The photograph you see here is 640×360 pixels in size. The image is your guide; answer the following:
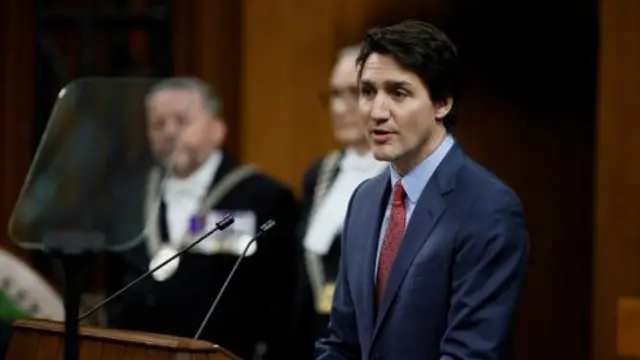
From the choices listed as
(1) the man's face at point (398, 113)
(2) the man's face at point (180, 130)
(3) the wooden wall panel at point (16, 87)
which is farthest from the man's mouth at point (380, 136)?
(3) the wooden wall panel at point (16, 87)

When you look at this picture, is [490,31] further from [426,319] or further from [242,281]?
[426,319]

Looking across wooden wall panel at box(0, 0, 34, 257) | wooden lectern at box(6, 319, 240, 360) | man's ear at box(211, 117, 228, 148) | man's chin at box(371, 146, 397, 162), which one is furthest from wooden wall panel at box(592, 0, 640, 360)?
wooden wall panel at box(0, 0, 34, 257)

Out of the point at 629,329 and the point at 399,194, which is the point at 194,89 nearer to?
the point at 629,329

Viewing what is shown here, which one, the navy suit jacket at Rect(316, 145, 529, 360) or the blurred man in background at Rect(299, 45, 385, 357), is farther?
the blurred man in background at Rect(299, 45, 385, 357)

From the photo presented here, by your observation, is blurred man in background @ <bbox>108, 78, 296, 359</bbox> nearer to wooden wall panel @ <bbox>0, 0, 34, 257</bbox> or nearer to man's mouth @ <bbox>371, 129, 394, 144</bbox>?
wooden wall panel @ <bbox>0, 0, 34, 257</bbox>

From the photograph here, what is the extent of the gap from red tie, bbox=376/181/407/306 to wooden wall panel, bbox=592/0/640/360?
188 cm

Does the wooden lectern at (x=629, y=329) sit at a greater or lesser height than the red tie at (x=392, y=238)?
lesser

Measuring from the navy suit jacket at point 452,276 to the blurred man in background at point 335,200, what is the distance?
1.36 metres

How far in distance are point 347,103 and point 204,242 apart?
0.66 metres

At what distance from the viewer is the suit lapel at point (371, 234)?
3271 mm

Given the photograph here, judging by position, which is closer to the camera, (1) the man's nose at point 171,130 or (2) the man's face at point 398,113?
(2) the man's face at point 398,113

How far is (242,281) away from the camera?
4926 millimetres

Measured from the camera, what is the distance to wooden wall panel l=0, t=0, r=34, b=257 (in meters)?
6.75

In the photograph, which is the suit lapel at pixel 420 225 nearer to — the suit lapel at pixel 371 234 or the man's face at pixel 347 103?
the suit lapel at pixel 371 234
